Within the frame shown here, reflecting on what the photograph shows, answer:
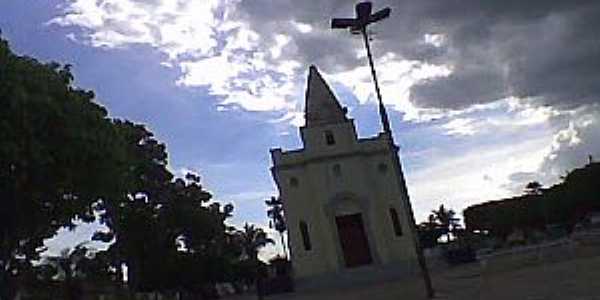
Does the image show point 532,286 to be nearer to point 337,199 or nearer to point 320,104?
point 337,199

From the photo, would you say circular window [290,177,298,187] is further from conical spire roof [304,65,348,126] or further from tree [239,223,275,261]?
tree [239,223,275,261]

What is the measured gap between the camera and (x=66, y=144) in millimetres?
25906

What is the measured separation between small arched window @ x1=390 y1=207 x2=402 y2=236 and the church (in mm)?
66

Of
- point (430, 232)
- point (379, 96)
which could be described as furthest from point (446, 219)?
point (379, 96)

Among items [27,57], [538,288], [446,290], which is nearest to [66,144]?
[27,57]

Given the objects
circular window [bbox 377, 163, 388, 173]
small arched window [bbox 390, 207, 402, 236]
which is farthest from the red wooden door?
circular window [bbox 377, 163, 388, 173]

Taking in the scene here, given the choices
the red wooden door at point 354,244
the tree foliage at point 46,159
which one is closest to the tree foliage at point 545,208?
the red wooden door at point 354,244

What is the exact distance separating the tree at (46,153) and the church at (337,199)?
2298 centimetres

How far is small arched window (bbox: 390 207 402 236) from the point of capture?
173ft

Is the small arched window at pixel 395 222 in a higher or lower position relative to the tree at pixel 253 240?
lower

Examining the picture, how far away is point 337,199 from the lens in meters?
53.3

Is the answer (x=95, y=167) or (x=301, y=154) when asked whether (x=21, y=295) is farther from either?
(x=301, y=154)

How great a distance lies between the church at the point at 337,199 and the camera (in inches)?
2048

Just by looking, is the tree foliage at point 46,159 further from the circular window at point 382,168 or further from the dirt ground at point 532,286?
the circular window at point 382,168
